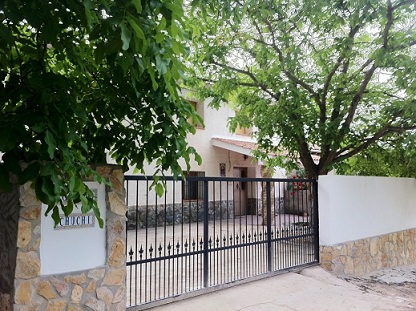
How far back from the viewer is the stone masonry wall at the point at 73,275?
142 inches

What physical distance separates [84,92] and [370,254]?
25.1 feet

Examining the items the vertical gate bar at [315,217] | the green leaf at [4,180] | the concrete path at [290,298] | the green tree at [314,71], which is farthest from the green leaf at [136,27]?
the vertical gate bar at [315,217]

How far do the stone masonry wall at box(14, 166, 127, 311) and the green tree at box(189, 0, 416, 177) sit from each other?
4.01 m

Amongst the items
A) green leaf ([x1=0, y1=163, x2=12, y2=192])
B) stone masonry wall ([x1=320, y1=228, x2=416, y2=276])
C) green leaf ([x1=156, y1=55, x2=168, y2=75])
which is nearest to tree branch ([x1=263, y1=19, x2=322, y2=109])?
stone masonry wall ([x1=320, y1=228, x2=416, y2=276])

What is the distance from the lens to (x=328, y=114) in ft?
33.1

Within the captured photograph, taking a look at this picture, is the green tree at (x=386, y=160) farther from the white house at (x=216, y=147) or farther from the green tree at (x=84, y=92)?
the green tree at (x=84, y=92)

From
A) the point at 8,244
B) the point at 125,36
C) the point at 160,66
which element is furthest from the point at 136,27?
the point at 8,244

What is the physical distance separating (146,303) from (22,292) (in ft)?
5.28

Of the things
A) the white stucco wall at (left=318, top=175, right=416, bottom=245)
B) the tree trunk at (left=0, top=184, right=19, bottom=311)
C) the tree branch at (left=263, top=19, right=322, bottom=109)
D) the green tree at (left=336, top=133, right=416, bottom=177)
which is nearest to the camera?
the tree trunk at (left=0, top=184, right=19, bottom=311)

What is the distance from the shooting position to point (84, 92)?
13.4 feet

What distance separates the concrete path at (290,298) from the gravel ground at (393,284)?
458 mm

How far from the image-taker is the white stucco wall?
296 inches

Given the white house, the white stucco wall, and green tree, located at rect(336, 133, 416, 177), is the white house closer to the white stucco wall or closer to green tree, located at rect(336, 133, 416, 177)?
green tree, located at rect(336, 133, 416, 177)

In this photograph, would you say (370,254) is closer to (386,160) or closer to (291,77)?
(386,160)
